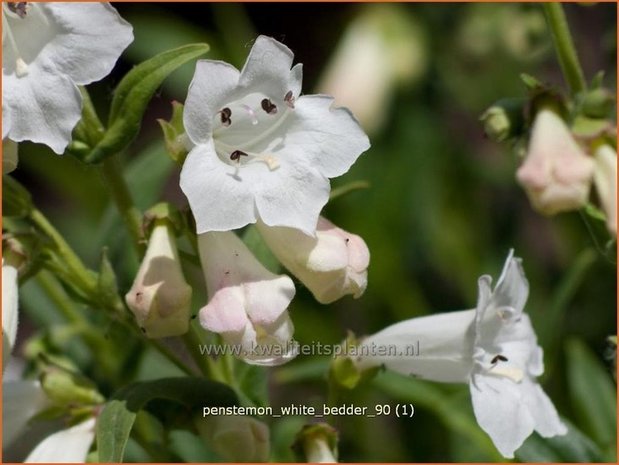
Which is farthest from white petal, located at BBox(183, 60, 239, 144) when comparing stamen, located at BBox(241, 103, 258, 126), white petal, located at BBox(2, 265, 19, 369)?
white petal, located at BBox(2, 265, 19, 369)

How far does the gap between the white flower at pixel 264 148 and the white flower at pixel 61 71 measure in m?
0.12

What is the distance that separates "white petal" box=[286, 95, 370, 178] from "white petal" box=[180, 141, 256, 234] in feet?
0.35

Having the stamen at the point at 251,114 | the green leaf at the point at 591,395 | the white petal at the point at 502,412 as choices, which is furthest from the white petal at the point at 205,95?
the green leaf at the point at 591,395

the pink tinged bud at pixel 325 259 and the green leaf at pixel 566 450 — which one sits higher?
the pink tinged bud at pixel 325 259

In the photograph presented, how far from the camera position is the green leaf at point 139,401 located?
140cm

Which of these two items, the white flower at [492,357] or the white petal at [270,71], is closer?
the white petal at [270,71]

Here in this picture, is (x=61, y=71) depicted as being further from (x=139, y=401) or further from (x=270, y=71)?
(x=139, y=401)

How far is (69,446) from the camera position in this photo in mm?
1652

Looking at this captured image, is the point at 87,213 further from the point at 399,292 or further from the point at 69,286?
the point at 69,286

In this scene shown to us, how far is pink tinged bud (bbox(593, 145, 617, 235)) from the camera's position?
5.29 feet

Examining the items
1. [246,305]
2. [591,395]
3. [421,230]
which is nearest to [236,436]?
[246,305]

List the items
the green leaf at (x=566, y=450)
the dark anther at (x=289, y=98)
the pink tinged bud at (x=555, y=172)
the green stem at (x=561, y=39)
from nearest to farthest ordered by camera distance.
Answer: the dark anther at (x=289, y=98), the pink tinged bud at (x=555, y=172), the green stem at (x=561, y=39), the green leaf at (x=566, y=450)

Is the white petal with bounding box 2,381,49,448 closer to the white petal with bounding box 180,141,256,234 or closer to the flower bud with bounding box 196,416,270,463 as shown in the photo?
the flower bud with bounding box 196,416,270,463

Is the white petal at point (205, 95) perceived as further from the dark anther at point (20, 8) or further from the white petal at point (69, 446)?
the white petal at point (69, 446)
